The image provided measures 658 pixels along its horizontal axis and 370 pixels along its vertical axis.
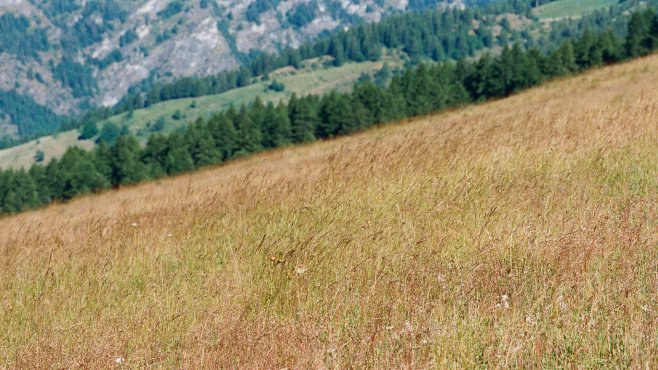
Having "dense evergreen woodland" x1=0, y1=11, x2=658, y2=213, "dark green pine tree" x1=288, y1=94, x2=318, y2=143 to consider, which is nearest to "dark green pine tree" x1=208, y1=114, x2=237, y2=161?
"dense evergreen woodland" x1=0, y1=11, x2=658, y2=213

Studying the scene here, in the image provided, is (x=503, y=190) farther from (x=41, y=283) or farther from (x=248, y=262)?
(x=41, y=283)

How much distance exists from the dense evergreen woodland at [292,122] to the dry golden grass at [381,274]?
9803 centimetres

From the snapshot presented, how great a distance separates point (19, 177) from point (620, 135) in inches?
4629

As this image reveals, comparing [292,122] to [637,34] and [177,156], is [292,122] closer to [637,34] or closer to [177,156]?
[177,156]

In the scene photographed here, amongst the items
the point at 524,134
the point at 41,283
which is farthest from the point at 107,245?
the point at 524,134

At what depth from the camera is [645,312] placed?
12.0 ft

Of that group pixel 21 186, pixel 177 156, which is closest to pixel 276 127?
pixel 177 156

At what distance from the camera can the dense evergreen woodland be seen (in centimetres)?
10281

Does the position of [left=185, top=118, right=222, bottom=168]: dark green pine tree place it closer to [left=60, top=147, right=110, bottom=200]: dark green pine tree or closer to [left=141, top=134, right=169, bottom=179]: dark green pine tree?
[left=141, top=134, right=169, bottom=179]: dark green pine tree

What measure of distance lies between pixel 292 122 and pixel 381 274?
378ft

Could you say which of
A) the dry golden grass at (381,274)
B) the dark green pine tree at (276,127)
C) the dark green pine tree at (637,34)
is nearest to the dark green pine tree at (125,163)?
the dark green pine tree at (276,127)

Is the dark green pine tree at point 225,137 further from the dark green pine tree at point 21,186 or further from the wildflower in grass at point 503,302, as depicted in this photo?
the wildflower in grass at point 503,302

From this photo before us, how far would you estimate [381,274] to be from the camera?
187 inches

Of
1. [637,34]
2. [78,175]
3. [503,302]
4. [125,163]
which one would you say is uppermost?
[503,302]
